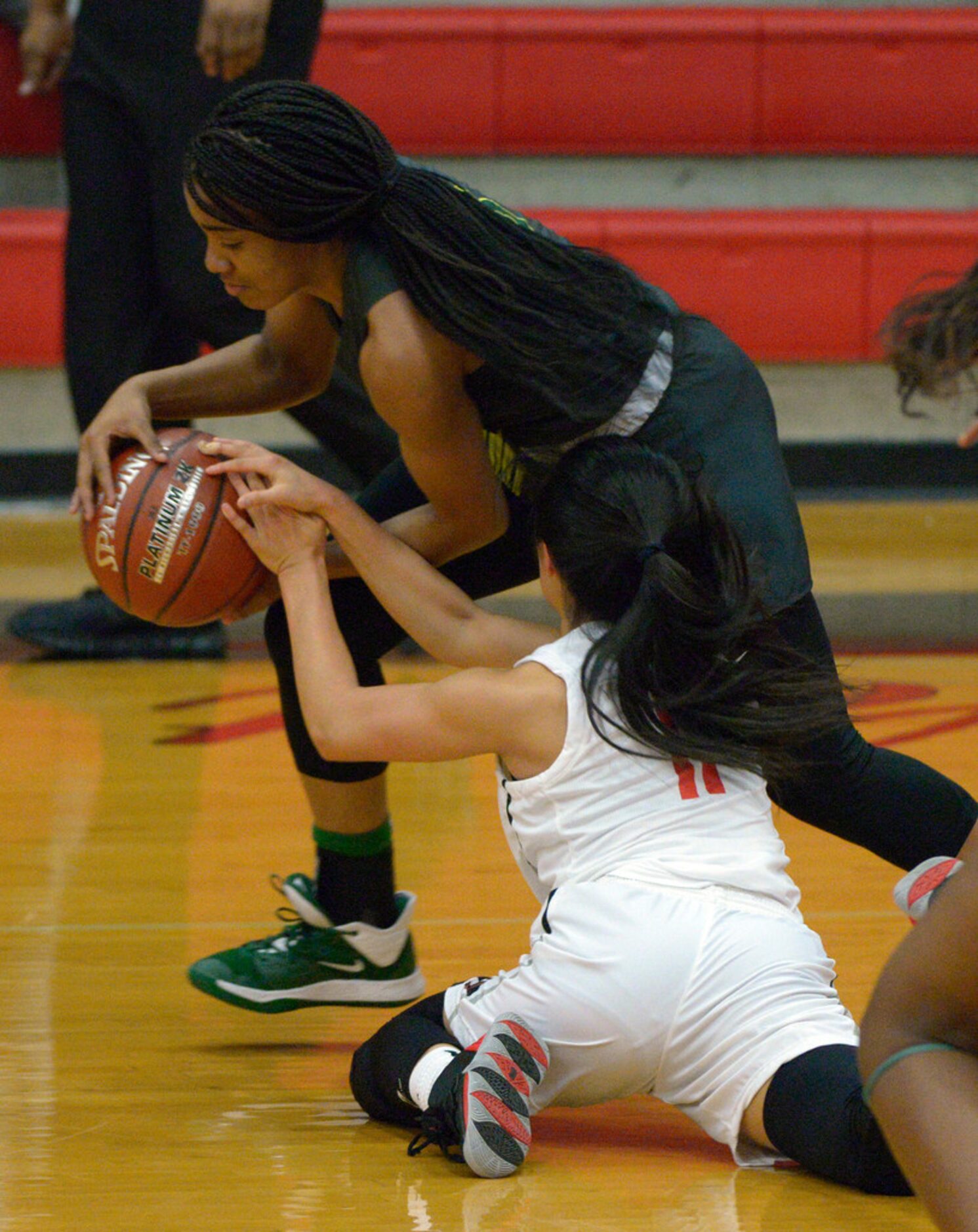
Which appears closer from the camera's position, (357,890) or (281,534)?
(281,534)

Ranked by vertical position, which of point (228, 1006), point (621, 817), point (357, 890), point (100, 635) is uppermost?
point (621, 817)

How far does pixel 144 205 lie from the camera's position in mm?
3619

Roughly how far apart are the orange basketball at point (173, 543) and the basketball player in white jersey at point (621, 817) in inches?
4.6

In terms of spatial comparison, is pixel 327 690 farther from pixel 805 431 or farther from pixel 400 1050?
pixel 805 431

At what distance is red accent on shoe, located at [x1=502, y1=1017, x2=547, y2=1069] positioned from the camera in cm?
155

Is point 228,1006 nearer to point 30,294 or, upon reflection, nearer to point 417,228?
point 417,228

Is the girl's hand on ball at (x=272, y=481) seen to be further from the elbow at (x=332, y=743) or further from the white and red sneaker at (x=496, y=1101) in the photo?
the white and red sneaker at (x=496, y=1101)

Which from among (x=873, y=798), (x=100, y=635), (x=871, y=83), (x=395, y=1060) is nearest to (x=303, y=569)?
(x=395, y=1060)

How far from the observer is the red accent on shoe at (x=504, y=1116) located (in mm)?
1535

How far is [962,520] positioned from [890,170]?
1402 millimetres

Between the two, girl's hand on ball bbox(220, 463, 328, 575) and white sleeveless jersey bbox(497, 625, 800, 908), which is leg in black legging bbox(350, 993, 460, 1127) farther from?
girl's hand on ball bbox(220, 463, 328, 575)

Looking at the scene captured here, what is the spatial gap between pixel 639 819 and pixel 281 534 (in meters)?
0.48

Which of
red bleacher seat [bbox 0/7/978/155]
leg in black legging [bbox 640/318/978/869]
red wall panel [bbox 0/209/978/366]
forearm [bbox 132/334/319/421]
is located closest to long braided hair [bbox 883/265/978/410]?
leg in black legging [bbox 640/318/978/869]

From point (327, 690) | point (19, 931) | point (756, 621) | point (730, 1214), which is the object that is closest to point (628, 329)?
point (756, 621)
